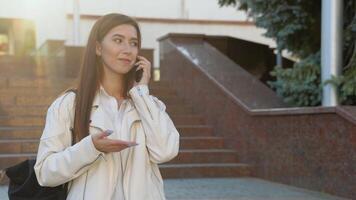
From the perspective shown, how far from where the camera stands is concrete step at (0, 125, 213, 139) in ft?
27.5

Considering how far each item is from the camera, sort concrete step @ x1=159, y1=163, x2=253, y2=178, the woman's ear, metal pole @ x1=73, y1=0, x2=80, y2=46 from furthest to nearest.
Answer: metal pole @ x1=73, y1=0, x2=80, y2=46 → concrete step @ x1=159, y1=163, x2=253, y2=178 → the woman's ear

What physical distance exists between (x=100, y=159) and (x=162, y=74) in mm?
9782

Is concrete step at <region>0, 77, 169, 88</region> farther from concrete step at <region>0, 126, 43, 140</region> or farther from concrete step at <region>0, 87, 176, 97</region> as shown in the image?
concrete step at <region>0, 126, 43, 140</region>

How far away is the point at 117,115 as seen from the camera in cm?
211

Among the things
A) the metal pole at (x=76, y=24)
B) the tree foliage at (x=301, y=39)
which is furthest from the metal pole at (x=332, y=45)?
the metal pole at (x=76, y=24)

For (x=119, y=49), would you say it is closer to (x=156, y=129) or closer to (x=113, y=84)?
(x=113, y=84)

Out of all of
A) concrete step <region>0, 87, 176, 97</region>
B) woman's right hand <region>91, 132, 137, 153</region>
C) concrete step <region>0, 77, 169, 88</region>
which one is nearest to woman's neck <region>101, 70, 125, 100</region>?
woman's right hand <region>91, 132, 137, 153</region>

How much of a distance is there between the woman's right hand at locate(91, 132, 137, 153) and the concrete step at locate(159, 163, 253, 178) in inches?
228

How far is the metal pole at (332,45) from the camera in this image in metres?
7.04

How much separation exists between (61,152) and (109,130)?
0.65 ft

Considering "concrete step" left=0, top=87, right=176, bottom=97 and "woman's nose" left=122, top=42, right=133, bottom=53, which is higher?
"woman's nose" left=122, top=42, right=133, bottom=53

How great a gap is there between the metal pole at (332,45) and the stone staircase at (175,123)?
5.10 feet

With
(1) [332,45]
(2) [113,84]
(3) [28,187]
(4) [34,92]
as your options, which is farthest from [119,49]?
(4) [34,92]

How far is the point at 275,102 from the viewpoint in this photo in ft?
26.1
